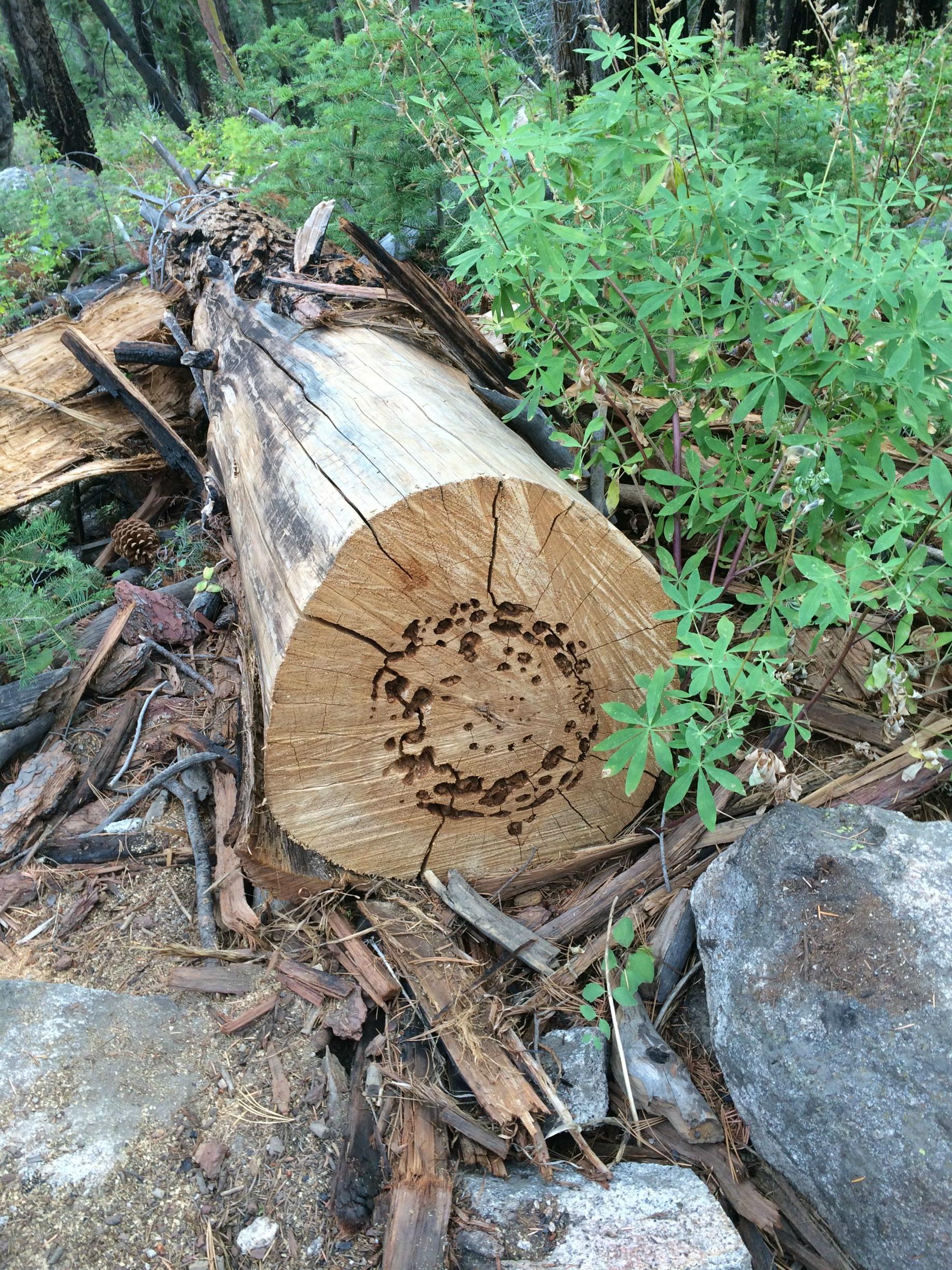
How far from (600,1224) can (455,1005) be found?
1.85ft

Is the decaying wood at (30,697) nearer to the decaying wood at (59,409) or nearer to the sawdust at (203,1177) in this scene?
the sawdust at (203,1177)

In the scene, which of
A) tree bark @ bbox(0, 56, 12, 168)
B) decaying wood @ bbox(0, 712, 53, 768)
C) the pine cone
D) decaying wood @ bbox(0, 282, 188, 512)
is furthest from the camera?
tree bark @ bbox(0, 56, 12, 168)

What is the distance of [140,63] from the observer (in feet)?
48.0

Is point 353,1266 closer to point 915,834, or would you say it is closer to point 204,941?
point 204,941

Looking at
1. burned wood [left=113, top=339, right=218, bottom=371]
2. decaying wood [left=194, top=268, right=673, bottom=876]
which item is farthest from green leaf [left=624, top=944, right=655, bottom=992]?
burned wood [left=113, top=339, right=218, bottom=371]

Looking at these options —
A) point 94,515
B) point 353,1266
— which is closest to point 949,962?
point 353,1266

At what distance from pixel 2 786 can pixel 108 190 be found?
23.9 feet

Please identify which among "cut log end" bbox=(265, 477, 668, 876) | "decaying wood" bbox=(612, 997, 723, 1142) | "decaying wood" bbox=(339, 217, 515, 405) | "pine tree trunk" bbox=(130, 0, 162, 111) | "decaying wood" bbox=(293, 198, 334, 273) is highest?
"pine tree trunk" bbox=(130, 0, 162, 111)

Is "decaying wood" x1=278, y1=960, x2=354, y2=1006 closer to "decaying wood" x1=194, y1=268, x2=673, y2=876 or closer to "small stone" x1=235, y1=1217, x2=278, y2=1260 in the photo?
"decaying wood" x1=194, y1=268, x2=673, y2=876

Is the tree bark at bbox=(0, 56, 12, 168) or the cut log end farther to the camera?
the tree bark at bbox=(0, 56, 12, 168)

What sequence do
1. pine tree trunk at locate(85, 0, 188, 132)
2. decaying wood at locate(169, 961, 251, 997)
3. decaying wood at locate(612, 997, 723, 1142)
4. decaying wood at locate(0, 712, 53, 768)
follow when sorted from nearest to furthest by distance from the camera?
decaying wood at locate(612, 997, 723, 1142) < decaying wood at locate(169, 961, 251, 997) < decaying wood at locate(0, 712, 53, 768) < pine tree trunk at locate(85, 0, 188, 132)

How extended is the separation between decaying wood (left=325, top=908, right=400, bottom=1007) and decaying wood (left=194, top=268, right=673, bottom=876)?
16cm

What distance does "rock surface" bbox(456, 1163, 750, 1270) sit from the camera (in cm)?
169

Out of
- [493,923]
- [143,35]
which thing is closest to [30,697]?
[493,923]
